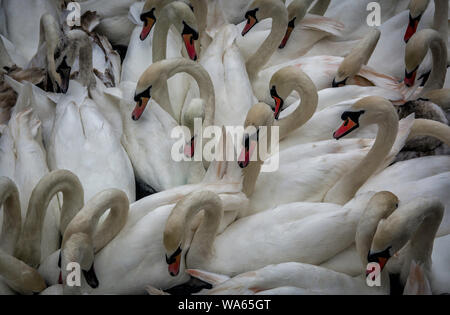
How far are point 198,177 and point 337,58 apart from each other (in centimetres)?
107

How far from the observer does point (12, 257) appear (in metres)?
2.78

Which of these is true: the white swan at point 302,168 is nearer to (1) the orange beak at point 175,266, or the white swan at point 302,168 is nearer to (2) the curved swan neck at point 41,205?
(1) the orange beak at point 175,266

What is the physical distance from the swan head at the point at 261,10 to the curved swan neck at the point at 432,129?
3.09 ft

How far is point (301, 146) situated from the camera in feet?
10.5

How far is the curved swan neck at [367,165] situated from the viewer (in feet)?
9.96

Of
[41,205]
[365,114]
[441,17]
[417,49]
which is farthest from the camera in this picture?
[441,17]

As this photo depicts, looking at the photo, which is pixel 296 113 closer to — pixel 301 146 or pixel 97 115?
pixel 301 146

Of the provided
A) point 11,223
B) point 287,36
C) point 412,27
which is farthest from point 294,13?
point 11,223

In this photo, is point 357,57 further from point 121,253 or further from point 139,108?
point 121,253

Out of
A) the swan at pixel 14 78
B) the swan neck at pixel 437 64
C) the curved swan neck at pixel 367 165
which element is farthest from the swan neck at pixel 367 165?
the swan at pixel 14 78

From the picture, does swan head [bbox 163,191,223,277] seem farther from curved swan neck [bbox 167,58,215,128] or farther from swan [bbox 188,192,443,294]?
curved swan neck [bbox 167,58,215,128]

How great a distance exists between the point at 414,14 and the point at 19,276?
2.30 metres

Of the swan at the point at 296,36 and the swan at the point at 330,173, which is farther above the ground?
the swan at the point at 296,36

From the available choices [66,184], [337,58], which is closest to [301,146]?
[337,58]
